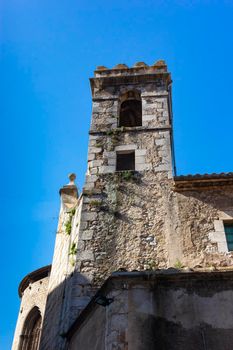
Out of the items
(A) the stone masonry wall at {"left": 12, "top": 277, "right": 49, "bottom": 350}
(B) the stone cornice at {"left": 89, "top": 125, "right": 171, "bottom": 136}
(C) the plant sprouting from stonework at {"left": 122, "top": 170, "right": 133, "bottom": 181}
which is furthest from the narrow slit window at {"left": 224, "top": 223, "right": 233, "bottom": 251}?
(A) the stone masonry wall at {"left": 12, "top": 277, "right": 49, "bottom": 350}

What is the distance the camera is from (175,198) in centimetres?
942

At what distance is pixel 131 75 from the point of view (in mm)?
13172

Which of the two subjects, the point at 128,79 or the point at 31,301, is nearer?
the point at 31,301

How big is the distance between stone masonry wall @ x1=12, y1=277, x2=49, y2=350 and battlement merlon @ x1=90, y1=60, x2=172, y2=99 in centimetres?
615

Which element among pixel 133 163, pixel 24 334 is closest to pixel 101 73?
pixel 133 163

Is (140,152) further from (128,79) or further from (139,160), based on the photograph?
(128,79)

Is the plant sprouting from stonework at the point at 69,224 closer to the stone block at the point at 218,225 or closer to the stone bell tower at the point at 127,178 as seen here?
the stone bell tower at the point at 127,178

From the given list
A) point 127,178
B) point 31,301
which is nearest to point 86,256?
point 127,178

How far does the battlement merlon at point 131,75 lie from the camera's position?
42.7ft

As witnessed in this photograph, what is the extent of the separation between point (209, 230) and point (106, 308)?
11.7 ft

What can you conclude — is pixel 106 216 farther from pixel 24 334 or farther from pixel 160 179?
pixel 24 334

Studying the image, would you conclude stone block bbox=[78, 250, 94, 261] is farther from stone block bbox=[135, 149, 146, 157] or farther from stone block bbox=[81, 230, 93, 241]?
stone block bbox=[135, 149, 146, 157]

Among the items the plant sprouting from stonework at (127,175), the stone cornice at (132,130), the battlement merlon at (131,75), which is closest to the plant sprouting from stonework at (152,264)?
the plant sprouting from stonework at (127,175)

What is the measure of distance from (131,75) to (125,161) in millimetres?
3623
